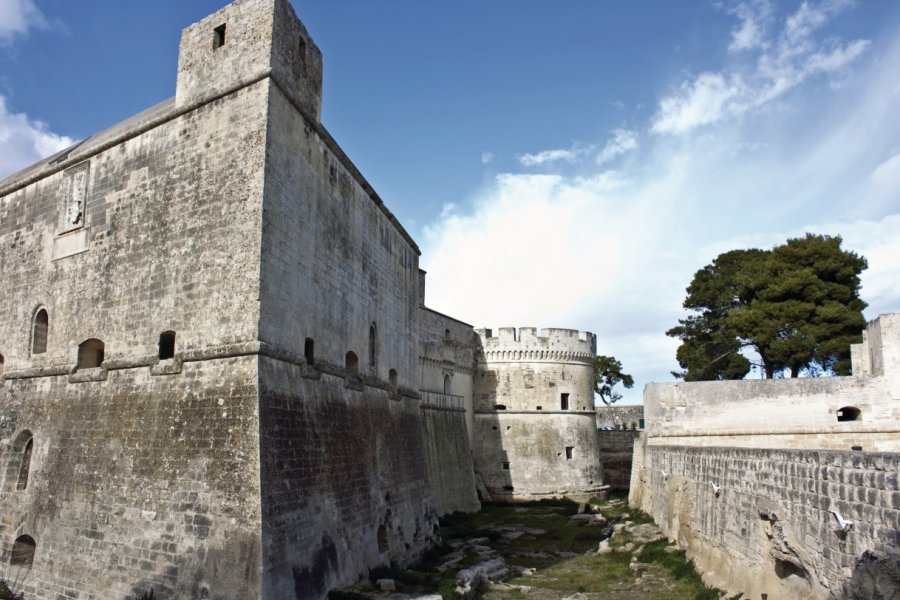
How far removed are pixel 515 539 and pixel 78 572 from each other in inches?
411

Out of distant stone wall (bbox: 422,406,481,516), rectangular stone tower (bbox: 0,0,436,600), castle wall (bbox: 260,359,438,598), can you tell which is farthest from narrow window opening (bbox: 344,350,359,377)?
distant stone wall (bbox: 422,406,481,516)

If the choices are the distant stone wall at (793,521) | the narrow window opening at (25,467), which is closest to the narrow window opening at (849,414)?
the distant stone wall at (793,521)

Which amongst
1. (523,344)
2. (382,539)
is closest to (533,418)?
(523,344)

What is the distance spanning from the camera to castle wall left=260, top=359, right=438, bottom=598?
26.5ft

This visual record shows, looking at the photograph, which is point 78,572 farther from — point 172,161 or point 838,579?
point 838,579

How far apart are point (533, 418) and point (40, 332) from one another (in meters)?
18.4

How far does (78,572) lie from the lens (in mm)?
8766

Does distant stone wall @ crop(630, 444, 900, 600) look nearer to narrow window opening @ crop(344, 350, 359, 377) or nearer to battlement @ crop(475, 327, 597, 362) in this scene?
narrow window opening @ crop(344, 350, 359, 377)

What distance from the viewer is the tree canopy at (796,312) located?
75.3 ft

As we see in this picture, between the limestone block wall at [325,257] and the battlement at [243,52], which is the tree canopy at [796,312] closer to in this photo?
the limestone block wall at [325,257]

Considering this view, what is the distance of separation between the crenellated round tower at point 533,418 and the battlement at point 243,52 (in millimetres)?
16902

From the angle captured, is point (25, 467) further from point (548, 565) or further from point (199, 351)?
point (548, 565)

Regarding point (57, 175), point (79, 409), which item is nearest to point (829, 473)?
point (79, 409)

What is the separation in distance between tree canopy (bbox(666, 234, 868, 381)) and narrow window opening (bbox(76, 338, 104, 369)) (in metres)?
22.5
